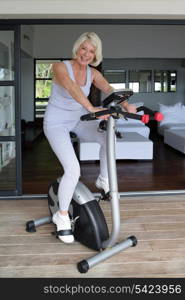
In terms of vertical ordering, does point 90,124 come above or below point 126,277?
above

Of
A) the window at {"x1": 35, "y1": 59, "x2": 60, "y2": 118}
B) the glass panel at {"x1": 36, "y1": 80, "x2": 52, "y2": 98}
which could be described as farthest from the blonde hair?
the glass panel at {"x1": 36, "y1": 80, "x2": 52, "y2": 98}

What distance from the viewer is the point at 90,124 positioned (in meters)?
2.82

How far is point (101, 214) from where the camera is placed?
8.63ft

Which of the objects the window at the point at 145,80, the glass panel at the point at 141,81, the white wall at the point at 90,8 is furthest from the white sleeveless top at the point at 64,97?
the glass panel at the point at 141,81

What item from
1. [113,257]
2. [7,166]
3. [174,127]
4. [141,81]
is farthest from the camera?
[141,81]

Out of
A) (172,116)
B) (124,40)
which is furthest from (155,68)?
(172,116)

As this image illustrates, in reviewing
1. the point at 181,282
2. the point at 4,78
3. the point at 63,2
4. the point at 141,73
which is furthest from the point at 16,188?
the point at 141,73

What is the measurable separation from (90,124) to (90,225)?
810 millimetres

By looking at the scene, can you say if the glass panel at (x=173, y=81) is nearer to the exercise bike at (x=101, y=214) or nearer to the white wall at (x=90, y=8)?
the white wall at (x=90, y=8)

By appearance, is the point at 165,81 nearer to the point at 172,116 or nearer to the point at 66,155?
the point at 172,116

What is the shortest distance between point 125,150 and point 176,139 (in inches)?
62.2

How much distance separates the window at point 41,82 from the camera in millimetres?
12578

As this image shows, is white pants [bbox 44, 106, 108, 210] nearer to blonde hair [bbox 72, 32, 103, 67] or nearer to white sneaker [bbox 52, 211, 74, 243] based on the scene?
white sneaker [bbox 52, 211, 74, 243]

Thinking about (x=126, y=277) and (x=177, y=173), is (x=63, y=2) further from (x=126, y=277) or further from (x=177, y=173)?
(x=177, y=173)
